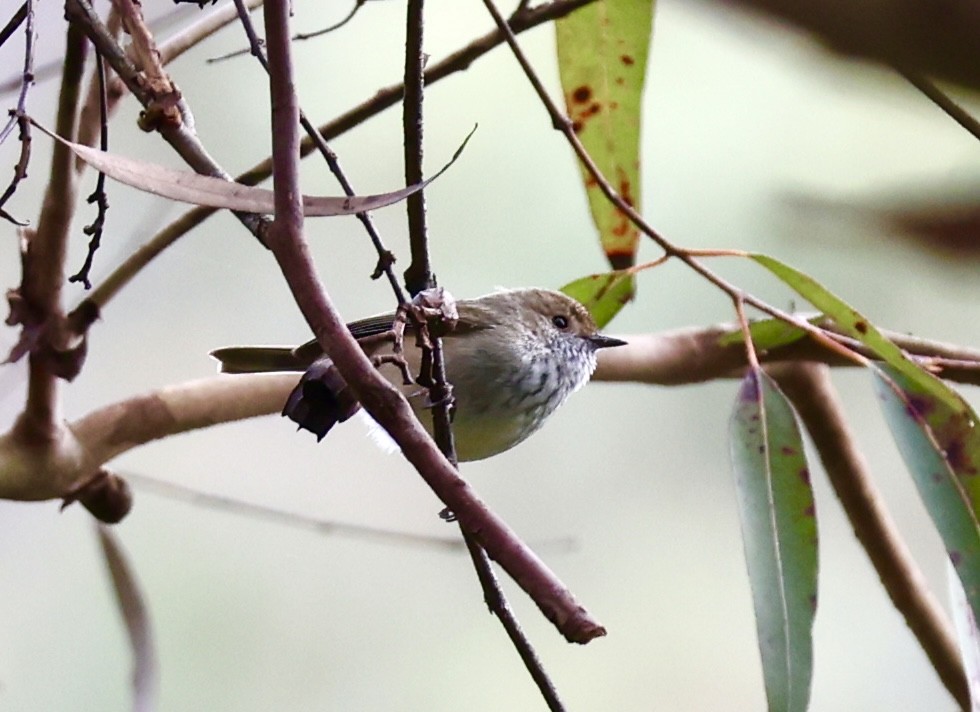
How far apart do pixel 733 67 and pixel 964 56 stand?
123 inches

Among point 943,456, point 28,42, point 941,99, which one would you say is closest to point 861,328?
point 943,456

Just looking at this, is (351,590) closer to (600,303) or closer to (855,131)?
(600,303)

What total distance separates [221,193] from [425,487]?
2.27 metres

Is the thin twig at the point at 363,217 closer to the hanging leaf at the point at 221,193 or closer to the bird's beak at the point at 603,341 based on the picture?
the hanging leaf at the point at 221,193

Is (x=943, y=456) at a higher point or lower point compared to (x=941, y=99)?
higher

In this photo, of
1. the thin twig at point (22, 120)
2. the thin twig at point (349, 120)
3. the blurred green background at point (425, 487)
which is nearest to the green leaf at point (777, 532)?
the thin twig at point (349, 120)

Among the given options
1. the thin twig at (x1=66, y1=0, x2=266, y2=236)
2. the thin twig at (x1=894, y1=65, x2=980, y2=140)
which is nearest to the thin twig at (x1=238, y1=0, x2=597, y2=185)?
the thin twig at (x1=66, y1=0, x2=266, y2=236)

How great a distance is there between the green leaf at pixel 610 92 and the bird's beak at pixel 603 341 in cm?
19

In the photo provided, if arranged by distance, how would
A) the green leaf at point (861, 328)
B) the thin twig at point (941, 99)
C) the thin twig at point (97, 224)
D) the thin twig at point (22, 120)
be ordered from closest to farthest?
the thin twig at point (941, 99), the thin twig at point (22, 120), the thin twig at point (97, 224), the green leaf at point (861, 328)

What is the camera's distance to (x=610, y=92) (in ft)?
5.64

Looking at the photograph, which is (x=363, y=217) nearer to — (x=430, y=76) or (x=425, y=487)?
(x=430, y=76)

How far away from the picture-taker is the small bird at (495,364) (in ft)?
6.28

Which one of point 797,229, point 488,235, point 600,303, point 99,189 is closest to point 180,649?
point 488,235

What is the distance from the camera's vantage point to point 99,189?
132 centimetres
